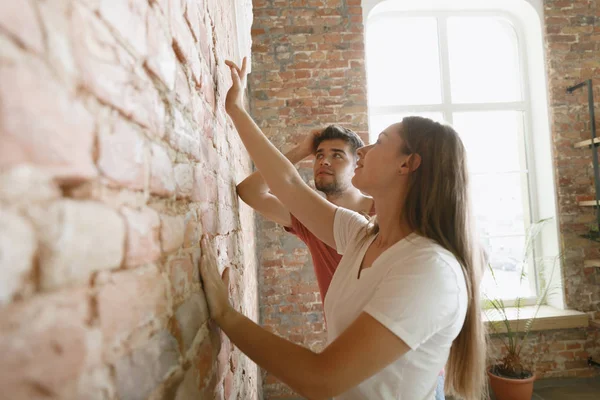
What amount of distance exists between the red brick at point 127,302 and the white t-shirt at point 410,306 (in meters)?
0.47

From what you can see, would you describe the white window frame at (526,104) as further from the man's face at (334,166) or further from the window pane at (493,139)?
the man's face at (334,166)

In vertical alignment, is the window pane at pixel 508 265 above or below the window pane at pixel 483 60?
below

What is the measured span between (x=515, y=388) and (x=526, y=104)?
9.74 feet

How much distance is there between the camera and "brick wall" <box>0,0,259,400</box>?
11.4 inches

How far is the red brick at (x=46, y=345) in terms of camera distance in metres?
0.28

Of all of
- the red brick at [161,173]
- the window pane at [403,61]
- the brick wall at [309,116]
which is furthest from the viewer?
the window pane at [403,61]

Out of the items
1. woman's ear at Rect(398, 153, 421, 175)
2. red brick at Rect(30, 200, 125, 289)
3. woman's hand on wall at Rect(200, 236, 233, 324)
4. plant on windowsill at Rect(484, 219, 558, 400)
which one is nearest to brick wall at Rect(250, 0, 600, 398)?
plant on windowsill at Rect(484, 219, 558, 400)

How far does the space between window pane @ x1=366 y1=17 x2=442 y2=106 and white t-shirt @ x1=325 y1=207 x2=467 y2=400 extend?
3.23m

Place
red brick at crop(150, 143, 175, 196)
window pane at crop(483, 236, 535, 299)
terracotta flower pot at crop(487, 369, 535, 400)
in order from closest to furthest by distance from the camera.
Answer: red brick at crop(150, 143, 175, 196) < terracotta flower pot at crop(487, 369, 535, 400) < window pane at crop(483, 236, 535, 299)

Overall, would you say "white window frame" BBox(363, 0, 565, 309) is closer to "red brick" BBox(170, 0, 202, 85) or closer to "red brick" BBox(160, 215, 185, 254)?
"red brick" BBox(170, 0, 202, 85)

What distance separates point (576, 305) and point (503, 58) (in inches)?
111

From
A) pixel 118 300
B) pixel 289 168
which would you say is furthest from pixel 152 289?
pixel 289 168

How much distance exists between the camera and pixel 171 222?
68 centimetres

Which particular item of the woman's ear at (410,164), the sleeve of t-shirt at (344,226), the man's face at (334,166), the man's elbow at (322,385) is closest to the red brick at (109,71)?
the man's elbow at (322,385)
